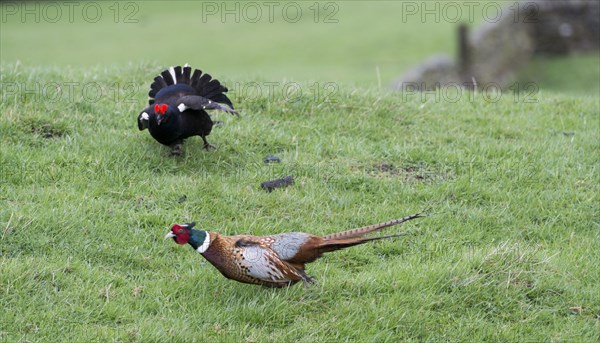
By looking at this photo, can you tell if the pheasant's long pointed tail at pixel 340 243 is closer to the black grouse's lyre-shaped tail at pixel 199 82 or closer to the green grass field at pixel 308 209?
the green grass field at pixel 308 209

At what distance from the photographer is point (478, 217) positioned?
22.1 feet

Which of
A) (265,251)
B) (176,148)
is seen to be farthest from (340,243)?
(176,148)

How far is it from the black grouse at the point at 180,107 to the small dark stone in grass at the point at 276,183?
2.37 feet

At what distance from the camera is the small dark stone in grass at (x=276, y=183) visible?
7.04 m

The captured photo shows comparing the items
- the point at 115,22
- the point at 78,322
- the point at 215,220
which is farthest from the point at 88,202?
the point at 115,22

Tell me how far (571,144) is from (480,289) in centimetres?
340

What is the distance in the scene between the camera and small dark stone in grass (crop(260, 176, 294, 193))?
23.1 feet

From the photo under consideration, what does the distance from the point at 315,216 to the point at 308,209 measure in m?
0.13

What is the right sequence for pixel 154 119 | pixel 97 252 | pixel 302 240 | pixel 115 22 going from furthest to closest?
pixel 115 22 < pixel 154 119 < pixel 97 252 < pixel 302 240

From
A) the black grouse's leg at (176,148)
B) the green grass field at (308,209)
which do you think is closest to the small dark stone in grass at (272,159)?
the green grass field at (308,209)

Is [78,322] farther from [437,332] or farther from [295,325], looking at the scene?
[437,332]

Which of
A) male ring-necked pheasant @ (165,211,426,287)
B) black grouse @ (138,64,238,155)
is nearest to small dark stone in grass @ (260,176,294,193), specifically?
black grouse @ (138,64,238,155)

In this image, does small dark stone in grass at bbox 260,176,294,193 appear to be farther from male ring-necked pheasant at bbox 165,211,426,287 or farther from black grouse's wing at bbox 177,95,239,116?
male ring-necked pheasant at bbox 165,211,426,287

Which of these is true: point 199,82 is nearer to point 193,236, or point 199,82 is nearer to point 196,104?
point 196,104
